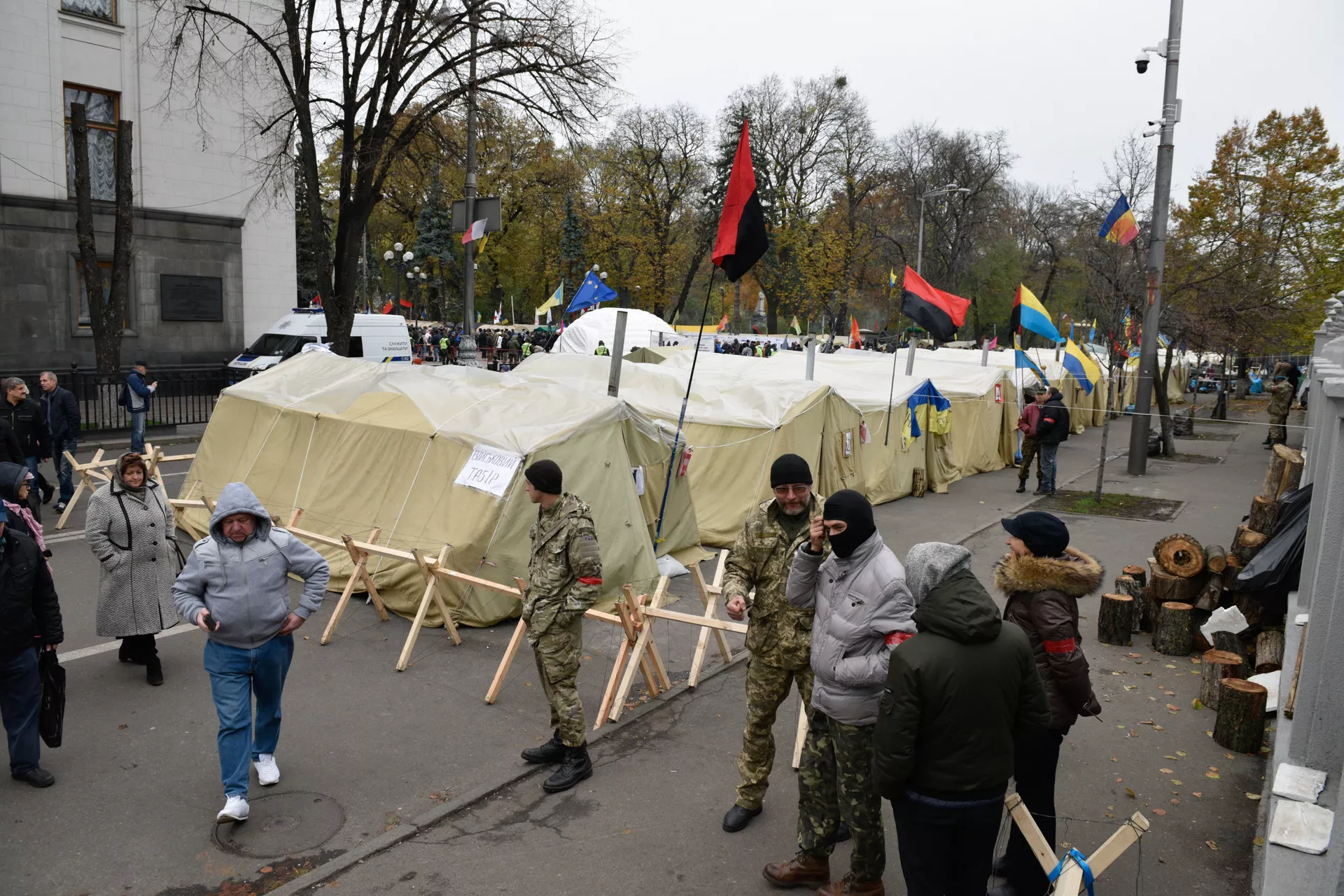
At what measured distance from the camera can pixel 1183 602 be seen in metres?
8.52

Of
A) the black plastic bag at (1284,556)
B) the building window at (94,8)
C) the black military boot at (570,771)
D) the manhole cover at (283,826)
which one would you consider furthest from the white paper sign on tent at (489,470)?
the building window at (94,8)

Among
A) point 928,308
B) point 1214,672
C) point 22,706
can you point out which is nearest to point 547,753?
point 22,706

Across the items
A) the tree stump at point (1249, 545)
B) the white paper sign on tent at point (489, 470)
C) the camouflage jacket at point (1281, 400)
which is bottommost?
the tree stump at point (1249, 545)

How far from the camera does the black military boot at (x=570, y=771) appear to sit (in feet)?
18.0

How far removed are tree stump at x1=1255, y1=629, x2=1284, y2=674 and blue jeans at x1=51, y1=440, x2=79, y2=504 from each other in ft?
42.4

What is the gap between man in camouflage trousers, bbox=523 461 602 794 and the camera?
534 centimetres

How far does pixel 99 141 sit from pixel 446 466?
2262cm

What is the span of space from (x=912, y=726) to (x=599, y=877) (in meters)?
2.10

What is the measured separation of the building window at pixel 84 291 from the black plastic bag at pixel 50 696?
23.3 metres

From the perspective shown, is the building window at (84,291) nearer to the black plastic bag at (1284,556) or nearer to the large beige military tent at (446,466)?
the large beige military tent at (446,466)

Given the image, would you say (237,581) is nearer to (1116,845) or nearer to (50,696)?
(50,696)

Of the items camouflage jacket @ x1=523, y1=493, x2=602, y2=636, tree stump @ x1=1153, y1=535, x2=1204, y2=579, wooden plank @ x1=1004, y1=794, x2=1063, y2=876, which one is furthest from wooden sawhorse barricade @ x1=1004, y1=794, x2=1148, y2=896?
tree stump @ x1=1153, y1=535, x2=1204, y2=579

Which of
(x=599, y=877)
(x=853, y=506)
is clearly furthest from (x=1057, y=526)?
(x=599, y=877)

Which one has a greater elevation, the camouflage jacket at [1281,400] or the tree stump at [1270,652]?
the camouflage jacket at [1281,400]
